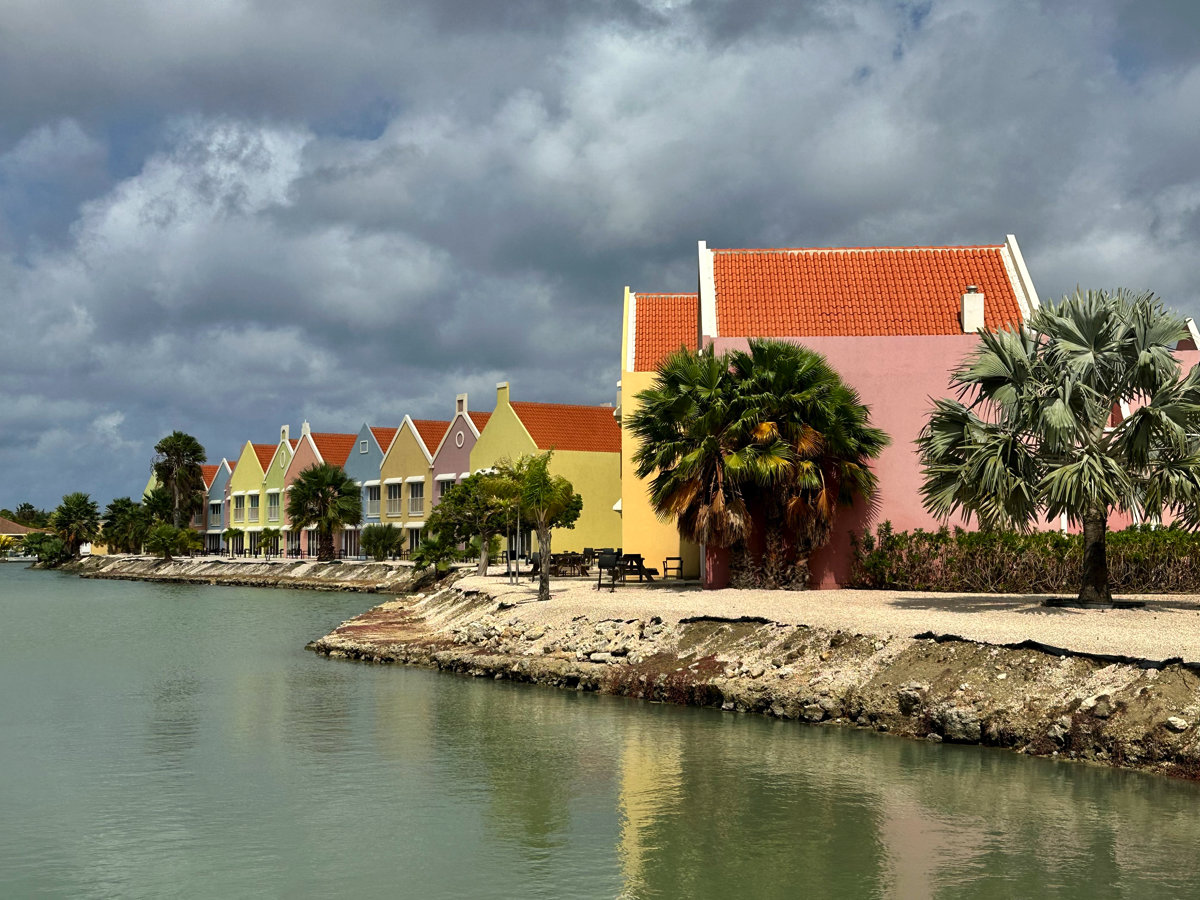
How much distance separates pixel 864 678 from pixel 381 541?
194ft

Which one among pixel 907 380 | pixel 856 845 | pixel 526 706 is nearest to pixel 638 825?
pixel 856 845

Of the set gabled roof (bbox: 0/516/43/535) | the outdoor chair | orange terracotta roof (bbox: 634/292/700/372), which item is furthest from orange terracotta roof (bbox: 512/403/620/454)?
gabled roof (bbox: 0/516/43/535)

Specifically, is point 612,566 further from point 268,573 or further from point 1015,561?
point 268,573

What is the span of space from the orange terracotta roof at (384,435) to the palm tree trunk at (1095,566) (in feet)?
204

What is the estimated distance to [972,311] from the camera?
1282 inches

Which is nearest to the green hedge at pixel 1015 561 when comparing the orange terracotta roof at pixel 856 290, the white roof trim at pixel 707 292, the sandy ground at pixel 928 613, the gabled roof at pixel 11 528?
the sandy ground at pixel 928 613

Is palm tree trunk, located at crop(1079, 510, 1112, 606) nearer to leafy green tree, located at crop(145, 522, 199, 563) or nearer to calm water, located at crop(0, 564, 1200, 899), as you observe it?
calm water, located at crop(0, 564, 1200, 899)

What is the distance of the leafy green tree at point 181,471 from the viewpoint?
105m

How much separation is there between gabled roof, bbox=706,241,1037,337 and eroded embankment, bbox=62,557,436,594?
89.1 feet

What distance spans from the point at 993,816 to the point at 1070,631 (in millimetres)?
7407

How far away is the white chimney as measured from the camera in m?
32.6

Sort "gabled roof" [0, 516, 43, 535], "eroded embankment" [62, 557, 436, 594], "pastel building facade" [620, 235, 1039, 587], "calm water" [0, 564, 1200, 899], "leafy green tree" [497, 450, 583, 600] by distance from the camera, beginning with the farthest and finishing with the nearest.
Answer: "gabled roof" [0, 516, 43, 535]
"eroded embankment" [62, 557, 436, 594]
"pastel building facade" [620, 235, 1039, 587]
"leafy green tree" [497, 450, 583, 600]
"calm water" [0, 564, 1200, 899]

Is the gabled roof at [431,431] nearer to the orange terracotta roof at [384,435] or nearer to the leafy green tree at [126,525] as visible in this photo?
the orange terracotta roof at [384,435]

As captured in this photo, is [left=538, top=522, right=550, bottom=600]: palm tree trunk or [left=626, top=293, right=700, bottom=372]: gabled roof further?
[left=626, top=293, right=700, bottom=372]: gabled roof
